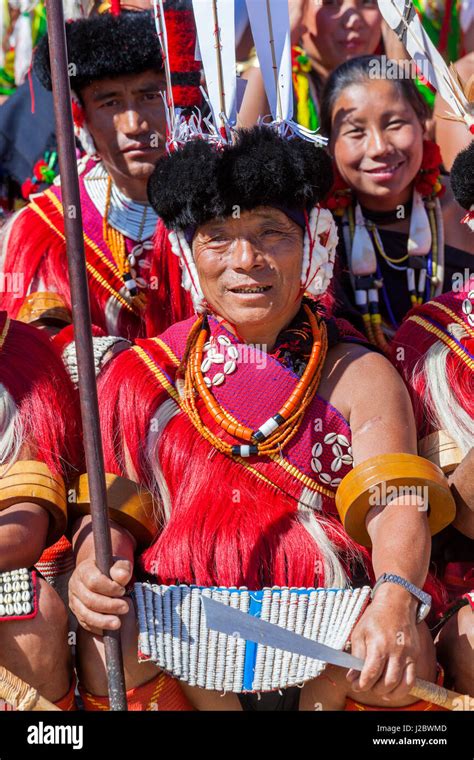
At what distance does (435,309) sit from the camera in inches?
127

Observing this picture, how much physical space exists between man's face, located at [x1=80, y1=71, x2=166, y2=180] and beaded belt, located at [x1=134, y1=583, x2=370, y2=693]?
1624 millimetres

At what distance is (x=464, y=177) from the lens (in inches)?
122

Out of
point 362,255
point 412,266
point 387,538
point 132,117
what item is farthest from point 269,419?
point 132,117

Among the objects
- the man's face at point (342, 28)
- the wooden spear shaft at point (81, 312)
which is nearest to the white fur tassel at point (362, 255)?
the man's face at point (342, 28)

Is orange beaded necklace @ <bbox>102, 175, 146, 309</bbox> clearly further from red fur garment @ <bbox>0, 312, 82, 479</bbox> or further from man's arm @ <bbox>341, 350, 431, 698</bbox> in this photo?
man's arm @ <bbox>341, 350, 431, 698</bbox>

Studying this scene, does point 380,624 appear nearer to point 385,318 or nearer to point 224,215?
point 224,215

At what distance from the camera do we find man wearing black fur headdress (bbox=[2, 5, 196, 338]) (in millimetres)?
3848

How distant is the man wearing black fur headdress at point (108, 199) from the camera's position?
12.6 ft

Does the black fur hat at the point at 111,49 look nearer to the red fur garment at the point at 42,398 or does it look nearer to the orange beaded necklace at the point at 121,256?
the orange beaded necklace at the point at 121,256

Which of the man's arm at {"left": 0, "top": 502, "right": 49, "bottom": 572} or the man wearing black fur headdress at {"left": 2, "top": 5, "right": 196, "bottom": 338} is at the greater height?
the man wearing black fur headdress at {"left": 2, "top": 5, "right": 196, "bottom": 338}

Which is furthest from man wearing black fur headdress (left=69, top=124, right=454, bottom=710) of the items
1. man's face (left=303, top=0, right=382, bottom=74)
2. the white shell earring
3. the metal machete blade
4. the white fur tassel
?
man's face (left=303, top=0, right=382, bottom=74)

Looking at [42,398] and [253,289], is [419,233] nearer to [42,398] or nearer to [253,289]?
[253,289]
